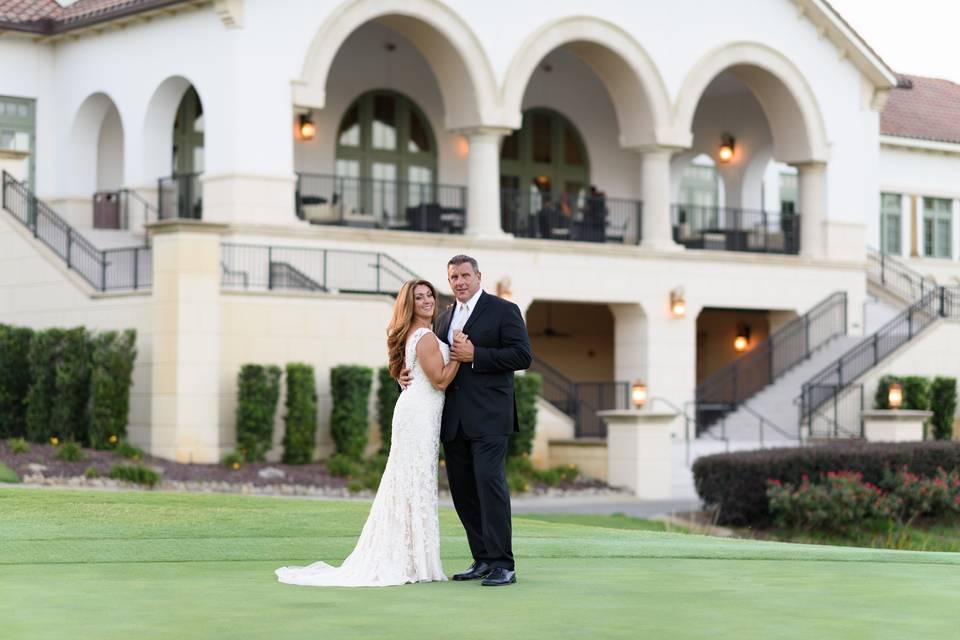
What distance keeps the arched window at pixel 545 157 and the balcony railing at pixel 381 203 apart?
275cm

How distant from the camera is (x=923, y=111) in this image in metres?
48.4

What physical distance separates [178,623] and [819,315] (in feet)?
105

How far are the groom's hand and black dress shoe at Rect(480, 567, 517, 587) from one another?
1.29 metres

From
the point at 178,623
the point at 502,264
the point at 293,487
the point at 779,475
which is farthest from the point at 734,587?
the point at 502,264

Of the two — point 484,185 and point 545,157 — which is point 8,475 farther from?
point 545,157

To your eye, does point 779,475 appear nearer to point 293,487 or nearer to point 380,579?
A: point 293,487

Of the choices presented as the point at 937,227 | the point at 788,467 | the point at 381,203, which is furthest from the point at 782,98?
the point at 788,467

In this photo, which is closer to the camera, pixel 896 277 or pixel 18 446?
pixel 18 446

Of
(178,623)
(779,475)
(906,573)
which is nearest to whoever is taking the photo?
(178,623)

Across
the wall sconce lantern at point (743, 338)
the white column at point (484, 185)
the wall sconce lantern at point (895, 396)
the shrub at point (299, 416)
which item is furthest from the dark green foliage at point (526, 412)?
the wall sconce lantern at point (743, 338)

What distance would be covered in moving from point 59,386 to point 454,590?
17826 millimetres

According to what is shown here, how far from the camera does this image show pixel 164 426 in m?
26.9

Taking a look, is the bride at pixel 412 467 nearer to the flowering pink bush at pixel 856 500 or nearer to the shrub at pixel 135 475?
the flowering pink bush at pixel 856 500

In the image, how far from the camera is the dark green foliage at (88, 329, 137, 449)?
2670 cm
